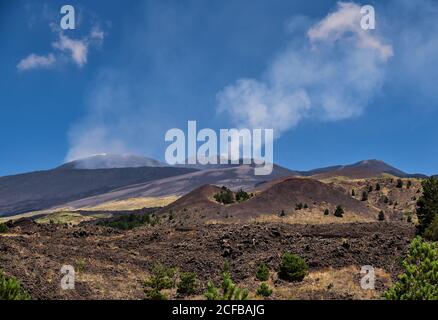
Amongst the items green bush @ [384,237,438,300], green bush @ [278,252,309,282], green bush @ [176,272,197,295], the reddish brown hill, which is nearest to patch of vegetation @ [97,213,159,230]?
the reddish brown hill

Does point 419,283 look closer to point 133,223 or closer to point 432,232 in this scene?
point 432,232

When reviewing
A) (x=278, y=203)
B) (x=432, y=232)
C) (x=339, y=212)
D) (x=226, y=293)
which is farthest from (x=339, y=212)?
(x=226, y=293)

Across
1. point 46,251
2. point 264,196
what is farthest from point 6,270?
point 264,196

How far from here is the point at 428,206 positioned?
4712cm

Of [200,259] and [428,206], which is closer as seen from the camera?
[200,259]

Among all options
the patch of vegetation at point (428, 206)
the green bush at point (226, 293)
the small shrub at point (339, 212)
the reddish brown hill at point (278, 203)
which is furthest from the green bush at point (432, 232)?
the reddish brown hill at point (278, 203)

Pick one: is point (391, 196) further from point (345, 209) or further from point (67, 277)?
point (67, 277)

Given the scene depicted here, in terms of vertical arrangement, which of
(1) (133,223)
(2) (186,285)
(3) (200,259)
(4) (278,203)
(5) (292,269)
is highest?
(4) (278,203)

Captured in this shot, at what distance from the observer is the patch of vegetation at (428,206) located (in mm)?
45375

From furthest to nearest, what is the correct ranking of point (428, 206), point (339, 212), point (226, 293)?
point (339, 212) < point (428, 206) < point (226, 293)

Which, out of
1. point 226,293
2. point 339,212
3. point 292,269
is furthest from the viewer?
point 339,212

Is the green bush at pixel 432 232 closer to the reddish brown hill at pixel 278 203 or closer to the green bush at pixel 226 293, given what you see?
the green bush at pixel 226 293

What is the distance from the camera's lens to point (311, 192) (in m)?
81.6
